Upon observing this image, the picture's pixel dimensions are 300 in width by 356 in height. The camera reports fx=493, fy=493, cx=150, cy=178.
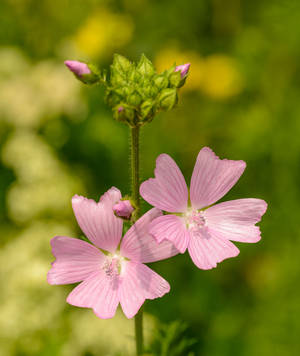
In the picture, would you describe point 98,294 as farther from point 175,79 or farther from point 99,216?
point 175,79

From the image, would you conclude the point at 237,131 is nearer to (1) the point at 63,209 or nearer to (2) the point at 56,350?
(1) the point at 63,209

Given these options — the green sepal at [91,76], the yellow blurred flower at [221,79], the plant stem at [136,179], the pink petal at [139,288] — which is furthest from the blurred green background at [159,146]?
the green sepal at [91,76]

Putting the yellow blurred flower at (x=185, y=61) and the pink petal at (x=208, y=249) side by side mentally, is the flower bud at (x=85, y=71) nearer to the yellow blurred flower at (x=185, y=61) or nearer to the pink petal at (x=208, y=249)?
the pink petal at (x=208, y=249)

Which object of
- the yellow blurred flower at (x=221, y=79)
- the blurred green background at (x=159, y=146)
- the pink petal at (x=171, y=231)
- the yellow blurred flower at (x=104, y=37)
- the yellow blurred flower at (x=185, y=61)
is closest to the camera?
the pink petal at (x=171, y=231)

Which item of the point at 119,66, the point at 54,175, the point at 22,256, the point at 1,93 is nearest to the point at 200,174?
the point at 119,66

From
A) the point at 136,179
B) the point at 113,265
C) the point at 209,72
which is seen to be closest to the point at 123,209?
the point at 136,179

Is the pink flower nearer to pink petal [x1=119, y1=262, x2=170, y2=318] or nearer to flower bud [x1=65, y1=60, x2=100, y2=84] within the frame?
pink petal [x1=119, y1=262, x2=170, y2=318]

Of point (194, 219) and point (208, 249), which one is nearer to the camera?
point (208, 249)
